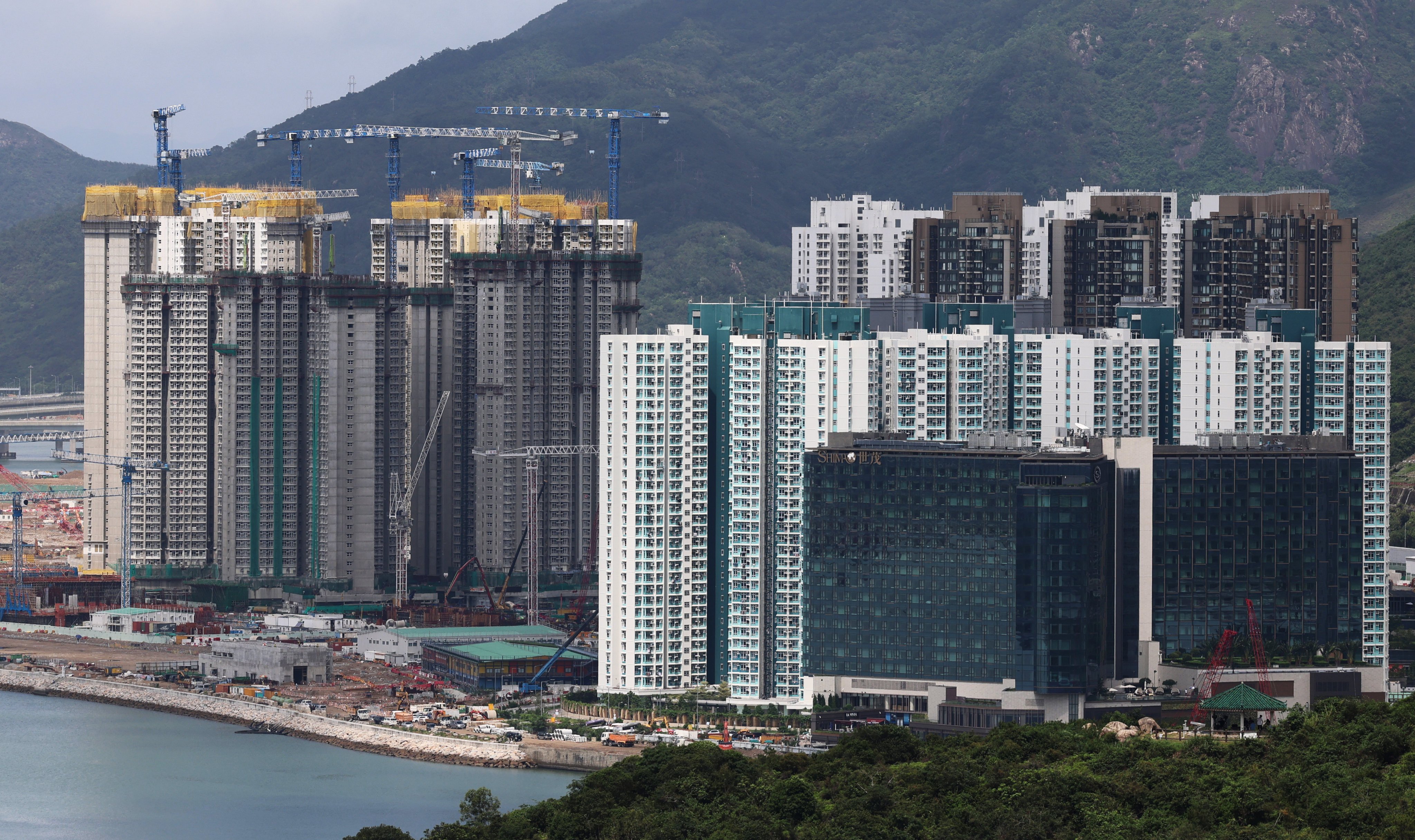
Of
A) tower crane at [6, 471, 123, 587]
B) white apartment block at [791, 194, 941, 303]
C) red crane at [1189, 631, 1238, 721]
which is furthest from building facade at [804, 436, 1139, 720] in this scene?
tower crane at [6, 471, 123, 587]

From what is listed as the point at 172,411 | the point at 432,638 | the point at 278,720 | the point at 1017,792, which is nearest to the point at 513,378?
the point at 172,411

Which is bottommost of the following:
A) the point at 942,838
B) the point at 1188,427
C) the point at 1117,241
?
the point at 942,838

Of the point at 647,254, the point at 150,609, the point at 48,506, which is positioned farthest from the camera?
the point at 647,254

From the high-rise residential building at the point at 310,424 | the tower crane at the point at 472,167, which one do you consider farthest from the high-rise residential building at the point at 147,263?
the tower crane at the point at 472,167

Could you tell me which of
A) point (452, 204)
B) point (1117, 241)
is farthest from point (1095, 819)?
point (452, 204)

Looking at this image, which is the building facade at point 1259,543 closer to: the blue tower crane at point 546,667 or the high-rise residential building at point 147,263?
the blue tower crane at point 546,667

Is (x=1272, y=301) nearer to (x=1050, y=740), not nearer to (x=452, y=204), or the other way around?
(x=1050, y=740)

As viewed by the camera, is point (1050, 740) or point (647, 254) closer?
point (1050, 740)
